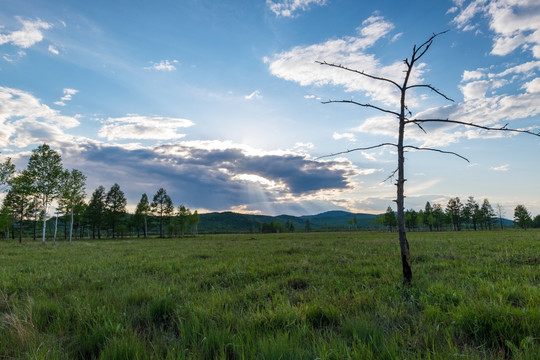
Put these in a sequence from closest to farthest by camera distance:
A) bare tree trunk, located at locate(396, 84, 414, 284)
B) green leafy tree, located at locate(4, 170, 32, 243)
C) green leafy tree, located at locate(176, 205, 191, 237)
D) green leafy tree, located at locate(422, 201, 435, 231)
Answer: bare tree trunk, located at locate(396, 84, 414, 284) → green leafy tree, located at locate(4, 170, 32, 243) → green leafy tree, located at locate(176, 205, 191, 237) → green leafy tree, located at locate(422, 201, 435, 231)

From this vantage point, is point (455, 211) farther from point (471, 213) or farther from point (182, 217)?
point (182, 217)

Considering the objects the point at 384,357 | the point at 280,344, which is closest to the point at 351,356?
the point at 384,357

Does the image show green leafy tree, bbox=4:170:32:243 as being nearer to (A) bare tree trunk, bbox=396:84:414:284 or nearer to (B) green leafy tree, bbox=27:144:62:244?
(B) green leafy tree, bbox=27:144:62:244

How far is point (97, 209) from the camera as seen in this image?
77562 mm

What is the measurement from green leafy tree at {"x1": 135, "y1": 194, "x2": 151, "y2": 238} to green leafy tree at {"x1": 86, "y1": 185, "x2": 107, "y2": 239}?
31.6 ft

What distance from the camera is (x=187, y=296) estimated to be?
548 centimetres

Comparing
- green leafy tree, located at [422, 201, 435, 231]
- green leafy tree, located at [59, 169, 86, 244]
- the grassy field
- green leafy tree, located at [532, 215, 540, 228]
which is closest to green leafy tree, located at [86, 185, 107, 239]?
green leafy tree, located at [59, 169, 86, 244]

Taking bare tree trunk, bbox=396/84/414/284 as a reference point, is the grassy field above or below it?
below

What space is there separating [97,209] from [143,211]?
12812 millimetres

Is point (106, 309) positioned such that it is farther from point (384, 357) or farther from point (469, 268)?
point (469, 268)

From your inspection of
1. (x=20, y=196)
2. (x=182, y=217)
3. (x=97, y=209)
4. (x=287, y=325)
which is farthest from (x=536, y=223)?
(x=20, y=196)

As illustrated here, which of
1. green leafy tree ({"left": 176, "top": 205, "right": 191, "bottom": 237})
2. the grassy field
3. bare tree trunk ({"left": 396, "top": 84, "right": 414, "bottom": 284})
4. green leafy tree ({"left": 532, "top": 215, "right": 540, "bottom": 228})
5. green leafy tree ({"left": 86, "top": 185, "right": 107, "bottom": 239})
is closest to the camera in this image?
the grassy field

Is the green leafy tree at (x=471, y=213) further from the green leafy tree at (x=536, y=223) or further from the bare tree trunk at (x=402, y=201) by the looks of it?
the bare tree trunk at (x=402, y=201)

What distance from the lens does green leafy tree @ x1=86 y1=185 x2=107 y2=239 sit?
253 feet
